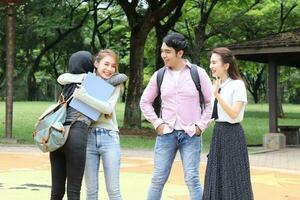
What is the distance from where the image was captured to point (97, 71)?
211 inches

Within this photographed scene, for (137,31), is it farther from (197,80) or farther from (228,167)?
(228,167)

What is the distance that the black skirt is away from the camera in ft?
17.9

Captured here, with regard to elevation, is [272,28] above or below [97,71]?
above

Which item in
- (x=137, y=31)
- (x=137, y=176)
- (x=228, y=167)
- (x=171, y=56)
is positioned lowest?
(x=137, y=176)

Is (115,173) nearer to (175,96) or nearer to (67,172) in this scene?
(67,172)

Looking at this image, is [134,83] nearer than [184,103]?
No

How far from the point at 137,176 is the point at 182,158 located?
4431mm

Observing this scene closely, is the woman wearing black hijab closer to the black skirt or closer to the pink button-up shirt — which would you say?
the pink button-up shirt

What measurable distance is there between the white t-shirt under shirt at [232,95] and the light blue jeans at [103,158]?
101cm

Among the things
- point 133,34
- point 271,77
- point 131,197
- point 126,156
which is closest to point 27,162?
point 126,156

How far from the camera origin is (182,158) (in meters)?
5.65

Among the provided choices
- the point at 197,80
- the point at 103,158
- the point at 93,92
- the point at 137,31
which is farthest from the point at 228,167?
the point at 137,31

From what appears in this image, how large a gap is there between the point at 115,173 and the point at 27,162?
6.73 meters

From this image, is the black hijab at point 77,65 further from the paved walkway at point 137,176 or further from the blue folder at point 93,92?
the paved walkway at point 137,176
